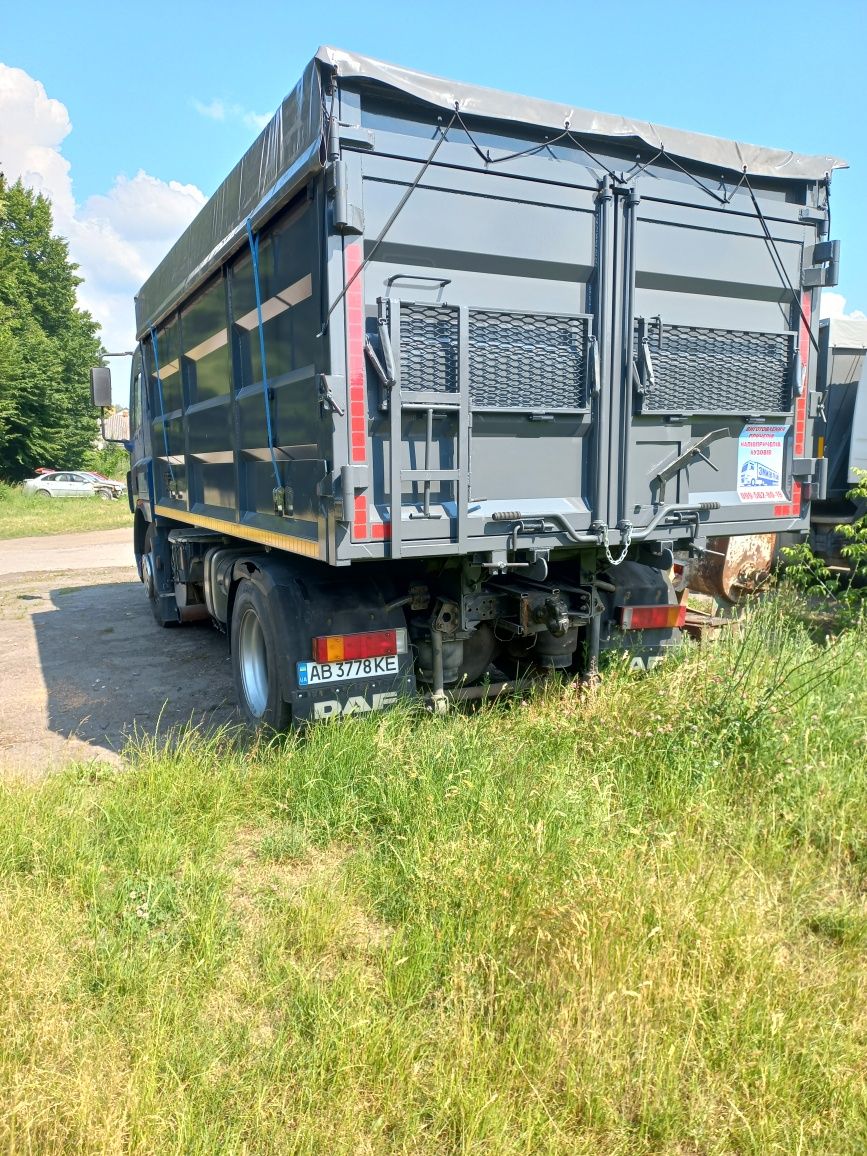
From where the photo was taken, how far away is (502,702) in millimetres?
4980

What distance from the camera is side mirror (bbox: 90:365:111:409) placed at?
29.2 ft

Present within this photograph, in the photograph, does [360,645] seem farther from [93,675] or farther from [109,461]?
[109,461]

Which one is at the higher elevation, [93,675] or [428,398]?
[428,398]

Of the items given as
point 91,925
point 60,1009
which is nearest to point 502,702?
point 91,925

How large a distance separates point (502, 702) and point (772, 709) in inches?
62.1

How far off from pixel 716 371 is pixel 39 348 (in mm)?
34427

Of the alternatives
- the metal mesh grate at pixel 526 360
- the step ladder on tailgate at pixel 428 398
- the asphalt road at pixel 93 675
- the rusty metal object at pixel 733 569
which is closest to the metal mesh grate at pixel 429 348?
the step ladder on tailgate at pixel 428 398

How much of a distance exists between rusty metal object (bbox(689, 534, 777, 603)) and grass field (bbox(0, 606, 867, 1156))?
12.6ft

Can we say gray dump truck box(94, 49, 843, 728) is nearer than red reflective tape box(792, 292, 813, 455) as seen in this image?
Yes

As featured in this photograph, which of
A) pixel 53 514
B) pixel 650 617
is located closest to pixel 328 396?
pixel 650 617

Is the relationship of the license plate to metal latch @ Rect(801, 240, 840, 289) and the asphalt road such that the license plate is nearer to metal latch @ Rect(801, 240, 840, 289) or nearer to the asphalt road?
the asphalt road

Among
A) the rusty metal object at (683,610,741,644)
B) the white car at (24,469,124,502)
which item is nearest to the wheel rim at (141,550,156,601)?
the rusty metal object at (683,610,741,644)

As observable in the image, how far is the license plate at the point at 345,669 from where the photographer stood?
4.20 m

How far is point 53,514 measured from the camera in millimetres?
25828
